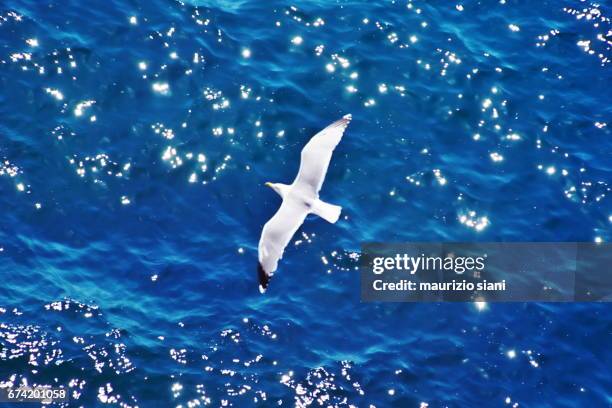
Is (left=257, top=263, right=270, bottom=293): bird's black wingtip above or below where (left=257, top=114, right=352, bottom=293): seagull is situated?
below

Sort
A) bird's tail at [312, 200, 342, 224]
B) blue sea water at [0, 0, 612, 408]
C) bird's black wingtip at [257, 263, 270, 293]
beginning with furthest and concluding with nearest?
blue sea water at [0, 0, 612, 408], bird's black wingtip at [257, 263, 270, 293], bird's tail at [312, 200, 342, 224]

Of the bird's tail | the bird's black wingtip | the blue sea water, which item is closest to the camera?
the bird's tail

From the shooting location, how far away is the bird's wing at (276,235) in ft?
64.3

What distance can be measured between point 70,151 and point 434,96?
10202 millimetres

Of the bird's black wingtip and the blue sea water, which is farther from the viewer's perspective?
the blue sea water

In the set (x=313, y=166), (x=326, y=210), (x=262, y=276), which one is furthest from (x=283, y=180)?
(x=262, y=276)

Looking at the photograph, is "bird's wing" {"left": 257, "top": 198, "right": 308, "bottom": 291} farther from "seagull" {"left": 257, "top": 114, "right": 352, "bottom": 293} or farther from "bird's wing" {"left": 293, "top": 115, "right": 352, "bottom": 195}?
"bird's wing" {"left": 293, "top": 115, "right": 352, "bottom": 195}

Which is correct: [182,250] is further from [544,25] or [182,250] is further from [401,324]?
[544,25]

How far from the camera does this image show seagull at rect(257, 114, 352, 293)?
64.4 feet

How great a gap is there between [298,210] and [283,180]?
3575mm

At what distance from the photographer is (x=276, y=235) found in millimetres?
19609

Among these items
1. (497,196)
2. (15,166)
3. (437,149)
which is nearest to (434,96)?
(437,149)

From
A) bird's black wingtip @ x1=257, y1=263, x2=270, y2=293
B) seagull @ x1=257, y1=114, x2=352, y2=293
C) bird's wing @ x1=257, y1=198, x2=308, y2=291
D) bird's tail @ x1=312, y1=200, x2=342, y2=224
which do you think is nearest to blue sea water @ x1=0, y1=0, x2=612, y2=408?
bird's black wingtip @ x1=257, y1=263, x2=270, y2=293

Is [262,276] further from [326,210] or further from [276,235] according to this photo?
[326,210]
